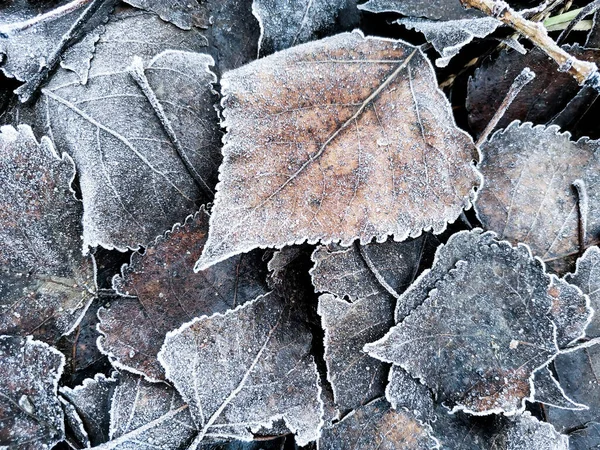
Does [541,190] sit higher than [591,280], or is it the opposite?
[541,190]

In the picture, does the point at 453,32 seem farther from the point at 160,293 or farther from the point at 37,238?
the point at 37,238

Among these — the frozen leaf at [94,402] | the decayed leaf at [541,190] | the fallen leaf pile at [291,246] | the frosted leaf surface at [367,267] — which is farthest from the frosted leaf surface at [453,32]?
the frozen leaf at [94,402]

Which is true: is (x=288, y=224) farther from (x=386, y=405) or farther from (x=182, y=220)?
(x=386, y=405)

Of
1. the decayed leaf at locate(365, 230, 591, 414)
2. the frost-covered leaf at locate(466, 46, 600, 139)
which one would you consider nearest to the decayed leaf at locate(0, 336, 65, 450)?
the decayed leaf at locate(365, 230, 591, 414)

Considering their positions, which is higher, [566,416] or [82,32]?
[82,32]

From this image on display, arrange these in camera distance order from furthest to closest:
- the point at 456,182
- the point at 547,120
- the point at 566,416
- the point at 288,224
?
the point at 547,120 → the point at 566,416 → the point at 456,182 → the point at 288,224

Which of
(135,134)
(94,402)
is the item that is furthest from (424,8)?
(94,402)

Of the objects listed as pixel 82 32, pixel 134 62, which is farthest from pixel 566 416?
pixel 82 32
